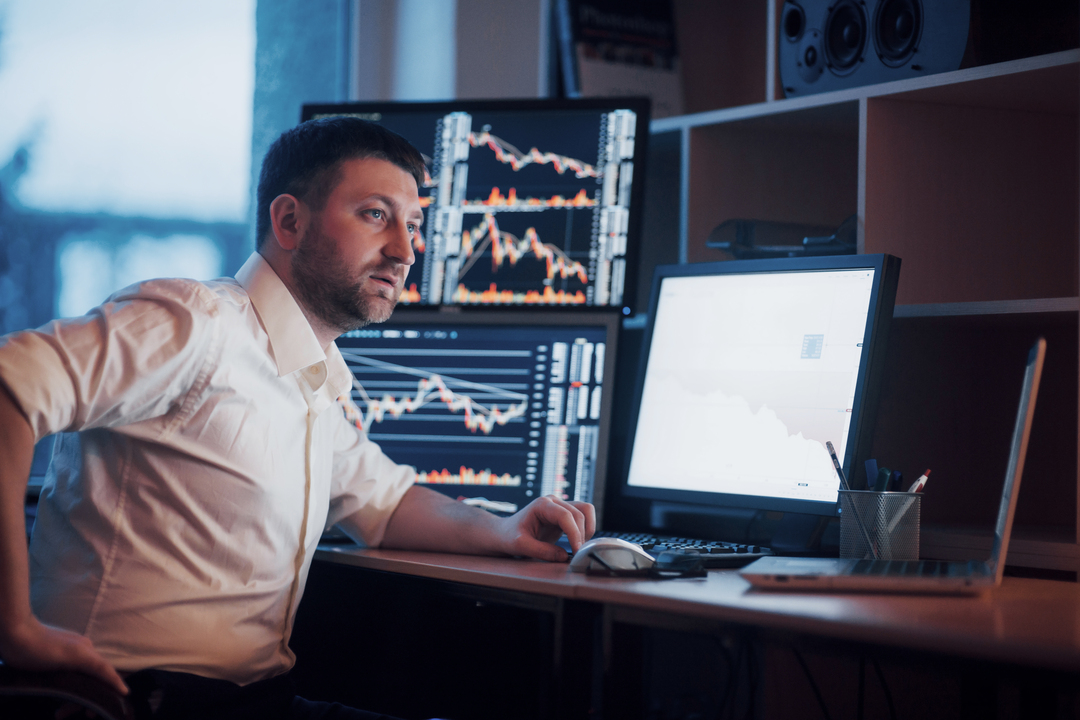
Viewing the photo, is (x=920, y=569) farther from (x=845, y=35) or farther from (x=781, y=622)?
(x=845, y=35)

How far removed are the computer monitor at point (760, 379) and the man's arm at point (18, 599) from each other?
0.92m

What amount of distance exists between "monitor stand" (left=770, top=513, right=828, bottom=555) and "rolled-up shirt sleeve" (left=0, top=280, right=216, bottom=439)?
0.88 meters

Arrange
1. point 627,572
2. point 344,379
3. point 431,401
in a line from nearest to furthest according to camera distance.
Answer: point 627,572, point 344,379, point 431,401

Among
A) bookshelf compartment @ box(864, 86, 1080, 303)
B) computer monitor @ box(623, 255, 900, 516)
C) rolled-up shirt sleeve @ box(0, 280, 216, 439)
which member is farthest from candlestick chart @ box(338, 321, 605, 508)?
rolled-up shirt sleeve @ box(0, 280, 216, 439)

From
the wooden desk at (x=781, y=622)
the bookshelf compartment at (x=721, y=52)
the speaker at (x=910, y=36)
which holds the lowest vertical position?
the wooden desk at (x=781, y=622)

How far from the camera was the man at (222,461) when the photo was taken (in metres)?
1.00

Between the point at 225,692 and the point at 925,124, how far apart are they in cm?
143

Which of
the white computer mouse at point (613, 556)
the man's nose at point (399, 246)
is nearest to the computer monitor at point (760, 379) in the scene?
the white computer mouse at point (613, 556)

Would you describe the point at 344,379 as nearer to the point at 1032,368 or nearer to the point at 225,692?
the point at 225,692

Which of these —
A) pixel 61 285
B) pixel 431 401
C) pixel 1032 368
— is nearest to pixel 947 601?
pixel 1032 368

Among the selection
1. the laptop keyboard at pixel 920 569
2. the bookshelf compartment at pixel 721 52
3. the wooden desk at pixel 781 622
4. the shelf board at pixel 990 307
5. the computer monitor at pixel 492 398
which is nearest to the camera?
the wooden desk at pixel 781 622

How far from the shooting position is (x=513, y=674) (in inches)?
65.6

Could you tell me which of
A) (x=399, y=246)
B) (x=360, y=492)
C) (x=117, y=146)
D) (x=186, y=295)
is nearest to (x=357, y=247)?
(x=399, y=246)

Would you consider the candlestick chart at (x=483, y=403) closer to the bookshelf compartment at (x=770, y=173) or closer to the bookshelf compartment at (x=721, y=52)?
the bookshelf compartment at (x=770, y=173)
